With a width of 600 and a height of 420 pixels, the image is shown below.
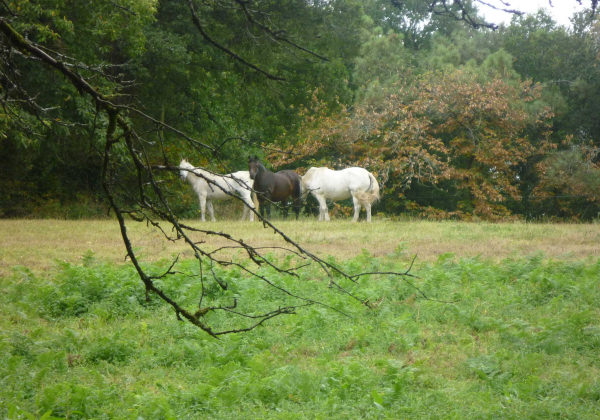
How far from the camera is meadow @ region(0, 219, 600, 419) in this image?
4.43m

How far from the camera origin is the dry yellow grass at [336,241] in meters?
11.1

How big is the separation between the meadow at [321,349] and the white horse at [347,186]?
9.77 m

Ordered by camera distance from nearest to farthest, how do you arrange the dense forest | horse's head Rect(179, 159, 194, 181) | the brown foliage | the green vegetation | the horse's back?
1. horse's head Rect(179, 159, 194, 181)
2. the green vegetation
3. the dense forest
4. the horse's back
5. the brown foliage

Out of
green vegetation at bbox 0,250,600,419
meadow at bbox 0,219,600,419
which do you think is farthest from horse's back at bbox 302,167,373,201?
green vegetation at bbox 0,250,600,419

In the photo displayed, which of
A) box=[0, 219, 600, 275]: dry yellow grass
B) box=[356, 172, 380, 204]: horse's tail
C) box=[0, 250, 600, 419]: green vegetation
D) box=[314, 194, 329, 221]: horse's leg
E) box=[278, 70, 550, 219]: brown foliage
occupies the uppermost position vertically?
box=[278, 70, 550, 219]: brown foliage

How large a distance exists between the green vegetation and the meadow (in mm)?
15

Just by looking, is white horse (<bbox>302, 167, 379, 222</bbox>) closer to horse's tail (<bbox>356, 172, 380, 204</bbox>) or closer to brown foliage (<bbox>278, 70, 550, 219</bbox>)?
horse's tail (<bbox>356, 172, 380, 204</bbox>)

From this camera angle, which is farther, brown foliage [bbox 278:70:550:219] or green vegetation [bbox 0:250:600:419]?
brown foliage [bbox 278:70:550:219]

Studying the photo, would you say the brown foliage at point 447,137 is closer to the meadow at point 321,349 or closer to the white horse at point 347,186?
the white horse at point 347,186

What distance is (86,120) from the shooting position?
57.3 ft

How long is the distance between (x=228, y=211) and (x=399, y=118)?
282 inches

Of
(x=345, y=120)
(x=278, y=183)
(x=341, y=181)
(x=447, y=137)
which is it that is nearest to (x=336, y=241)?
(x=341, y=181)

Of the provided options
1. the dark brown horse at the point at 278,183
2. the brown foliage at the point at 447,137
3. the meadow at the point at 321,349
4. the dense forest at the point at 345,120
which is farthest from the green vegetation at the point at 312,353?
the brown foliage at the point at 447,137

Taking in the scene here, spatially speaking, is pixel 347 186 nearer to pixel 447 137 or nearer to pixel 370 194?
pixel 370 194
